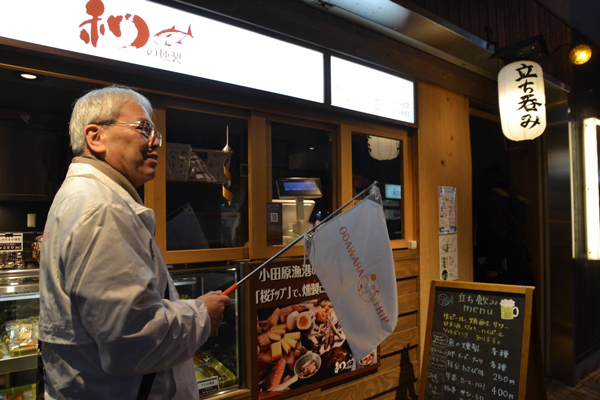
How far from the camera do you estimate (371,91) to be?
3.83m

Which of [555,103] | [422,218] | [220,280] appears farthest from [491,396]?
[555,103]

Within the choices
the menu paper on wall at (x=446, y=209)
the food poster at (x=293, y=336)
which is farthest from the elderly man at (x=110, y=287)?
the menu paper on wall at (x=446, y=209)

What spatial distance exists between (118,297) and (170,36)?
6.43 feet

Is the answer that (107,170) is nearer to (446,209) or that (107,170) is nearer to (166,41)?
(166,41)

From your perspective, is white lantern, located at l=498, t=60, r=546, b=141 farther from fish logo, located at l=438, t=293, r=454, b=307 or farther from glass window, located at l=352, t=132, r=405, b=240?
fish logo, located at l=438, t=293, r=454, b=307

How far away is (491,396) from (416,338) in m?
1.00

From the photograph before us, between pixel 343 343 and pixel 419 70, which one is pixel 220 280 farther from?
pixel 419 70

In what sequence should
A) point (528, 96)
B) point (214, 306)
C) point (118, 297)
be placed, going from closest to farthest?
point (118, 297) < point (214, 306) < point (528, 96)

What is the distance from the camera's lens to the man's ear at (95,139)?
5.23 feet

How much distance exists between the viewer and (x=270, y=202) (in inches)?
129

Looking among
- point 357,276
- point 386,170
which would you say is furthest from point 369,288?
point 386,170

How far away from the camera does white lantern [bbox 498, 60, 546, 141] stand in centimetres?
439

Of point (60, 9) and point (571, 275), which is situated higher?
point (60, 9)

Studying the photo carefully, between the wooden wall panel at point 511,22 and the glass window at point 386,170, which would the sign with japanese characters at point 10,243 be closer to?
the glass window at point 386,170
